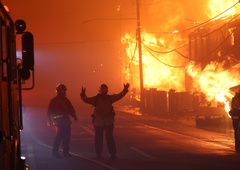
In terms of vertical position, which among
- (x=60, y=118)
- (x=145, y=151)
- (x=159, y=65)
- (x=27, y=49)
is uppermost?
(x=159, y=65)

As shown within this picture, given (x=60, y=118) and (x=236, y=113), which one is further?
(x=236, y=113)

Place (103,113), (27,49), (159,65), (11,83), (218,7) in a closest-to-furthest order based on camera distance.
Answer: (11,83), (27,49), (103,113), (218,7), (159,65)

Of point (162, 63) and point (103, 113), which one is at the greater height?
point (162, 63)

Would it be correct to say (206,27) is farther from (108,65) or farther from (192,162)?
(108,65)

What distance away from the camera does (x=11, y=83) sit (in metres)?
6.04

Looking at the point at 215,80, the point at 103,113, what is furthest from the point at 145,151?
the point at 215,80

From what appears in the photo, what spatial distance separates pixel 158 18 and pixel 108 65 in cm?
5007

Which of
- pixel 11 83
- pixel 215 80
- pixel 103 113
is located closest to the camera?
pixel 11 83

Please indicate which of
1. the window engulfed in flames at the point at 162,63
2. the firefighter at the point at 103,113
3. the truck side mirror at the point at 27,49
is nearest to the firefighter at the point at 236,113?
the firefighter at the point at 103,113

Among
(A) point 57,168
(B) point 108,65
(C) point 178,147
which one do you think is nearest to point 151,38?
(C) point 178,147

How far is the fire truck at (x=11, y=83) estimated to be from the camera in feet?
17.4

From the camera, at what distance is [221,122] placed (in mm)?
23547

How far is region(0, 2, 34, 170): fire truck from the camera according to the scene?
529 centimetres

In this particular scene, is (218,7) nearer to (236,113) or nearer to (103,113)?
Result: (236,113)
